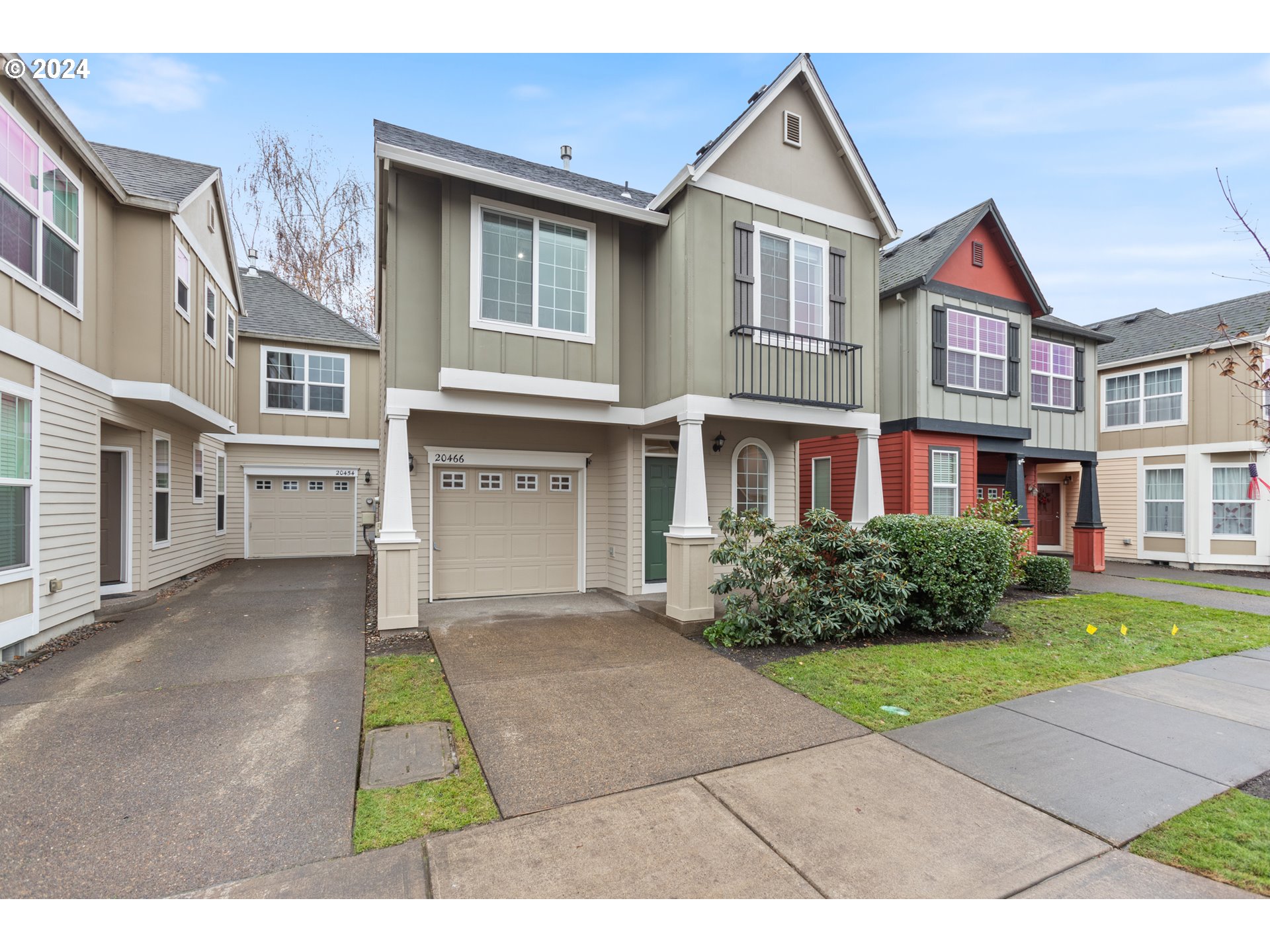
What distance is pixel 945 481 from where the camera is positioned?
1112 centimetres

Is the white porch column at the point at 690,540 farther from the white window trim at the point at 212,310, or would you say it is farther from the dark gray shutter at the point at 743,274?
the white window trim at the point at 212,310

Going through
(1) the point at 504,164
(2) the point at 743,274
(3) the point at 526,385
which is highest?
(1) the point at 504,164

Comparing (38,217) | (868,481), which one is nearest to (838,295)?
(868,481)

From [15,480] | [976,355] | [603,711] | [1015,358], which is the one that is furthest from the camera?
[1015,358]

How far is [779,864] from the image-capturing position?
262 centimetres

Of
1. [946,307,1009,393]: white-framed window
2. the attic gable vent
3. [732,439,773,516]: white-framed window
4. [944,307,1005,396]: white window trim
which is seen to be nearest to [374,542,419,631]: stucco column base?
[732,439,773,516]: white-framed window

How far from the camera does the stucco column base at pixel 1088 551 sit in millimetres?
12961

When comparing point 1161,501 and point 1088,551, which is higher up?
point 1161,501

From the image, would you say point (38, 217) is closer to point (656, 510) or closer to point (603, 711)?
point (603, 711)

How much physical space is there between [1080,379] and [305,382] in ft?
59.2

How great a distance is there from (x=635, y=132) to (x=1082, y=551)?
45.5 ft

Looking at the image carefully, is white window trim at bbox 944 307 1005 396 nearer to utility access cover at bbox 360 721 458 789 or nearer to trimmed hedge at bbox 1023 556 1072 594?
trimmed hedge at bbox 1023 556 1072 594

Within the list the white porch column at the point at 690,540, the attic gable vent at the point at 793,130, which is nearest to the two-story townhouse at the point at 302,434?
the white porch column at the point at 690,540

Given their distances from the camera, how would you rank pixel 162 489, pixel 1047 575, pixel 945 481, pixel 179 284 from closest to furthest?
pixel 179 284, pixel 162 489, pixel 1047 575, pixel 945 481
